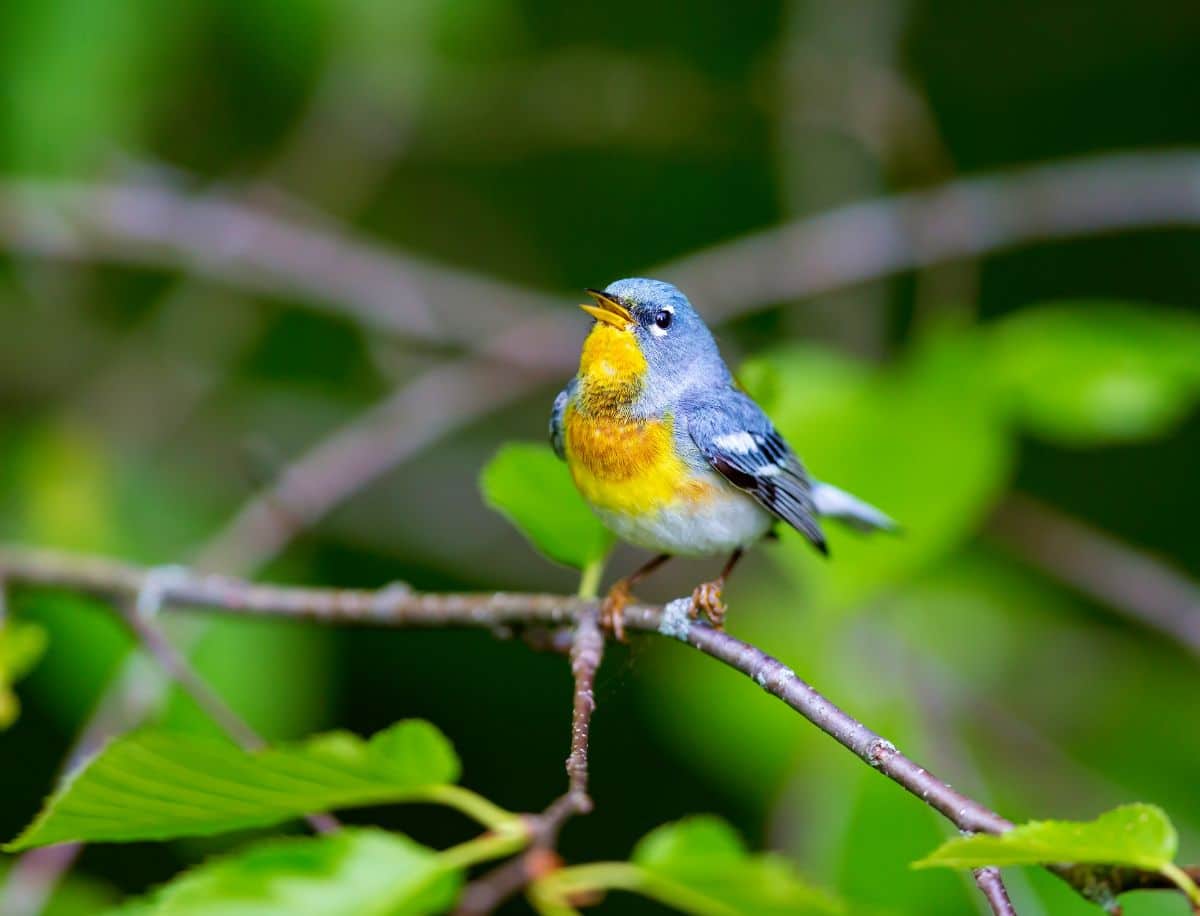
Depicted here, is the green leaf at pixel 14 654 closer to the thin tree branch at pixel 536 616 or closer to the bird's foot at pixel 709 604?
the thin tree branch at pixel 536 616

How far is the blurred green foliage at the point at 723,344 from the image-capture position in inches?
125

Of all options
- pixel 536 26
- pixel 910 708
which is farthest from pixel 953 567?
pixel 536 26

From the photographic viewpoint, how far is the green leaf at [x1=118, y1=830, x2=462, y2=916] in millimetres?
1604

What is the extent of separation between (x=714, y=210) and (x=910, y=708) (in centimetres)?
321

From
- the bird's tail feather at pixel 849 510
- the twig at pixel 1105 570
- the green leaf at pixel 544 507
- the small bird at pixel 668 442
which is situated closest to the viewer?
the green leaf at pixel 544 507

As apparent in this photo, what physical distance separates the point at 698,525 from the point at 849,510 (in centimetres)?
51

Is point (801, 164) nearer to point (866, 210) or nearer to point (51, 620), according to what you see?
point (866, 210)

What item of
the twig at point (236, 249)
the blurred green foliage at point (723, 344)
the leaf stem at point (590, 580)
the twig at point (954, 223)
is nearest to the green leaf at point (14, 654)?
the blurred green foliage at point (723, 344)

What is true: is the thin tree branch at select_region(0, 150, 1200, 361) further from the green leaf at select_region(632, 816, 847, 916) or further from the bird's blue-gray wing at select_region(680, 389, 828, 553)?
the green leaf at select_region(632, 816, 847, 916)

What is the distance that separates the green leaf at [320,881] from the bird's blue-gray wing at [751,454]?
3.07 feet

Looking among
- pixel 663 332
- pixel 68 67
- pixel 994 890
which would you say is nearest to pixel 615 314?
pixel 663 332

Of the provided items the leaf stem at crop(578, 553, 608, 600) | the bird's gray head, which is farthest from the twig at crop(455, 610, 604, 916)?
the bird's gray head

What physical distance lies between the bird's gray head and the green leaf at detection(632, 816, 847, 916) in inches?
37.7

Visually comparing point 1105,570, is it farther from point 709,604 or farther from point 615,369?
point 709,604
